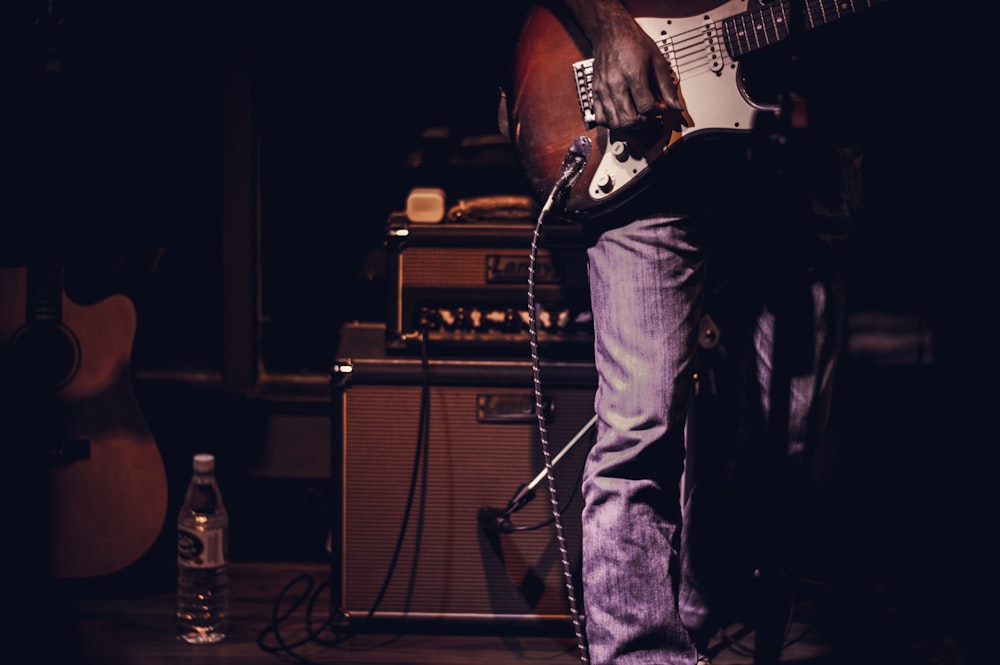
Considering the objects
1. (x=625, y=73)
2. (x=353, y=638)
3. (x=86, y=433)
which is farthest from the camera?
(x=86, y=433)

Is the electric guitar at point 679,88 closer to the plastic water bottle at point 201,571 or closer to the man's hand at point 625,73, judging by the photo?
the man's hand at point 625,73

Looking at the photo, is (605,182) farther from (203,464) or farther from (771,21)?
(203,464)

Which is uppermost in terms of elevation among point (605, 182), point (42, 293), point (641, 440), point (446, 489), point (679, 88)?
point (679, 88)

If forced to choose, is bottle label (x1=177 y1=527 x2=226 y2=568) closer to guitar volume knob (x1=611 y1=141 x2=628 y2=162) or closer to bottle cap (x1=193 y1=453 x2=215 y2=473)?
bottle cap (x1=193 y1=453 x2=215 y2=473)

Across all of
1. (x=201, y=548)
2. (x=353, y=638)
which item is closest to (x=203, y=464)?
(x=201, y=548)

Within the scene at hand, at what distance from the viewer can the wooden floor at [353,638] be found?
1.88 meters

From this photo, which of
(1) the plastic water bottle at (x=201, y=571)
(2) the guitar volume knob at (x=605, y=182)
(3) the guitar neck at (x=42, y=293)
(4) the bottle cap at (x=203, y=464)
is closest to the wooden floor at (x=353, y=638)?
(1) the plastic water bottle at (x=201, y=571)

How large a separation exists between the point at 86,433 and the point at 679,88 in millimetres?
1460

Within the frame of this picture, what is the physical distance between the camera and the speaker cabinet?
201 cm

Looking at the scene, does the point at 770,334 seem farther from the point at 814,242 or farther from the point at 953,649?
the point at 953,649

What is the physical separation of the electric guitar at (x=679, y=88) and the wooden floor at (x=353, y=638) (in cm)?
89

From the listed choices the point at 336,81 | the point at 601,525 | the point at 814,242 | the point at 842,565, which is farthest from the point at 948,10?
the point at 336,81

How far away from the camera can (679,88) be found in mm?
1519

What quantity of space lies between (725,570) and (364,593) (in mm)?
701
